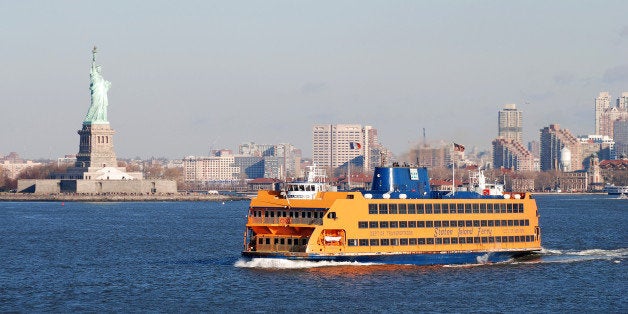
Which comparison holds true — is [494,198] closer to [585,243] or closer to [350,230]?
[350,230]

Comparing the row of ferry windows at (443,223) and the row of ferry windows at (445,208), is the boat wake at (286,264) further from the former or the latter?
the row of ferry windows at (445,208)

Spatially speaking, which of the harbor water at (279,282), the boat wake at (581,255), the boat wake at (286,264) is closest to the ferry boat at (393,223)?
the boat wake at (286,264)

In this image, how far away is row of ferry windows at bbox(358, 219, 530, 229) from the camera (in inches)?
2433

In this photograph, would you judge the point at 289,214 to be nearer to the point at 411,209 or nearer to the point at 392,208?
the point at 392,208

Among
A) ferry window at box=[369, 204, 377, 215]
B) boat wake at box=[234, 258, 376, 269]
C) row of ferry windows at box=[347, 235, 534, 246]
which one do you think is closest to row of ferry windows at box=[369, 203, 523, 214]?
ferry window at box=[369, 204, 377, 215]

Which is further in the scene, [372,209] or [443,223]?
[443,223]

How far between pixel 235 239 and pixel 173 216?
48.2 metres

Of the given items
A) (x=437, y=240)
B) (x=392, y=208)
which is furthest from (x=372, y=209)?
(x=437, y=240)

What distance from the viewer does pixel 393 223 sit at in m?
62.6

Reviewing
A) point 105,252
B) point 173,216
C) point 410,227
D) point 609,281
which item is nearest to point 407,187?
point 410,227

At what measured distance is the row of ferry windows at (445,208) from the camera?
62.4 metres

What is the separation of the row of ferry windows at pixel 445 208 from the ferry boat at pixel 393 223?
0.05 m

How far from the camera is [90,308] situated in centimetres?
5075

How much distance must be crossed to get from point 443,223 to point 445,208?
85cm
